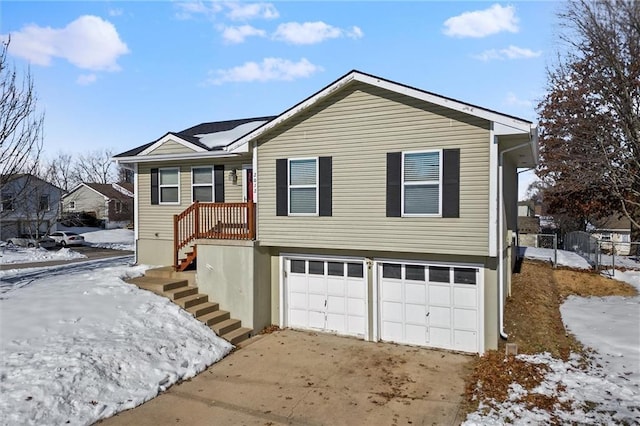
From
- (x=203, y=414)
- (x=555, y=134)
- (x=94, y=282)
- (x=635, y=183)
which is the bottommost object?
(x=203, y=414)

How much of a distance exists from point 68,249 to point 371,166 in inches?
932

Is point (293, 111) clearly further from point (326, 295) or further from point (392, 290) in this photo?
point (392, 290)

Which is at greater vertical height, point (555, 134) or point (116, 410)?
point (555, 134)

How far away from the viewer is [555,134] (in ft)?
78.7

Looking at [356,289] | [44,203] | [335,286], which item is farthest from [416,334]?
[44,203]

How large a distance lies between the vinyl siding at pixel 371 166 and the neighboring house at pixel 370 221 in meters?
0.03

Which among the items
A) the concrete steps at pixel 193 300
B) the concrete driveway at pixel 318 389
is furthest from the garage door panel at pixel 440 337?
the concrete steps at pixel 193 300

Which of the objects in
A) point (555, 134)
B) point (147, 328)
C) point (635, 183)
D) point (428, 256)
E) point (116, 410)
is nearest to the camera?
point (116, 410)

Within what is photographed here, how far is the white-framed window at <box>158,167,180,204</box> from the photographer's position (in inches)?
549

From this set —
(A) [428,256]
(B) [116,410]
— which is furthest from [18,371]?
(A) [428,256]

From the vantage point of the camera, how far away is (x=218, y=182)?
43.6 feet

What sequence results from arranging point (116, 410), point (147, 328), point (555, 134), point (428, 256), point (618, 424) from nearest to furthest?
point (618, 424) < point (116, 410) < point (147, 328) < point (428, 256) < point (555, 134)

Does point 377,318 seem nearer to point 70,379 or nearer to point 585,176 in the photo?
point 70,379

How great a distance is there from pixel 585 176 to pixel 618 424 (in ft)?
62.0
